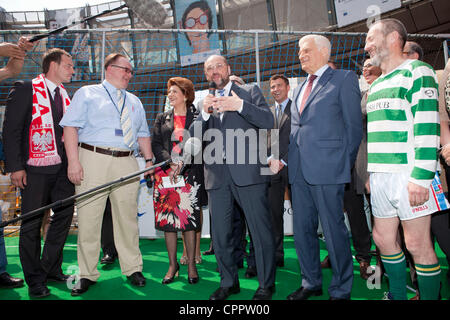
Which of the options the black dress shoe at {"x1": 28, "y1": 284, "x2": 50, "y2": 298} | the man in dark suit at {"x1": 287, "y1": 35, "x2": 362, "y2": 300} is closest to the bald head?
the man in dark suit at {"x1": 287, "y1": 35, "x2": 362, "y2": 300}

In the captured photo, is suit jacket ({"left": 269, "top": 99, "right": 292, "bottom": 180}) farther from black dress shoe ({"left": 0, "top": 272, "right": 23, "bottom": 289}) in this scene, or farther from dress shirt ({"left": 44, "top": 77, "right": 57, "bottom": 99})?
black dress shoe ({"left": 0, "top": 272, "right": 23, "bottom": 289})

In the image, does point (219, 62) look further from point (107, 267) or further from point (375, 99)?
point (107, 267)

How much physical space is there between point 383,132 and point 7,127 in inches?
107

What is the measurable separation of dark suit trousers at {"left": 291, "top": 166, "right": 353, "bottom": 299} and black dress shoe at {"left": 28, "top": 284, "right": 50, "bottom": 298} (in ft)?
6.40

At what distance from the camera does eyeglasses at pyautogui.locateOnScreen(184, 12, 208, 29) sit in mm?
12039

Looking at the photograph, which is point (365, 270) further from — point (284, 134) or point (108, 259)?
point (108, 259)

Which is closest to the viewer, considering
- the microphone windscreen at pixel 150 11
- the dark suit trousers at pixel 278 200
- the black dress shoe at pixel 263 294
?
the black dress shoe at pixel 263 294

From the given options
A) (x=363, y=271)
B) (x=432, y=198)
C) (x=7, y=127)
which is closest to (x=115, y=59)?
(x=7, y=127)

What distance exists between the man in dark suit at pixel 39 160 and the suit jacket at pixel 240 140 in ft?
4.19

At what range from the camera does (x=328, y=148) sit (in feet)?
6.77

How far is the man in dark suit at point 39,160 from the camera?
8.26ft

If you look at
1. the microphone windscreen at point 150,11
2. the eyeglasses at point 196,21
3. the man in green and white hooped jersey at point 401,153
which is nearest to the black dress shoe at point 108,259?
the man in green and white hooped jersey at point 401,153

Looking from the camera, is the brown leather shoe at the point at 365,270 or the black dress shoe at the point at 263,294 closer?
the black dress shoe at the point at 263,294

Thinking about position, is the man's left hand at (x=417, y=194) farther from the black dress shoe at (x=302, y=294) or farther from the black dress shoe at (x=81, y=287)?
the black dress shoe at (x=81, y=287)
